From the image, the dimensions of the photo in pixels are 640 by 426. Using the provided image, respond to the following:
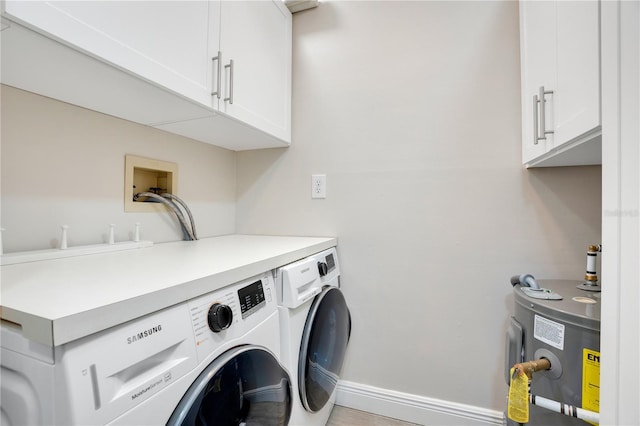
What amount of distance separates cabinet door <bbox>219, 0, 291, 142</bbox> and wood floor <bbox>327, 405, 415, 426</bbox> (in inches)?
57.6

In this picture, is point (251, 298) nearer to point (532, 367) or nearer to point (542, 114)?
point (532, 367)

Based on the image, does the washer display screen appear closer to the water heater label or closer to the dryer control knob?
the dryer control knob

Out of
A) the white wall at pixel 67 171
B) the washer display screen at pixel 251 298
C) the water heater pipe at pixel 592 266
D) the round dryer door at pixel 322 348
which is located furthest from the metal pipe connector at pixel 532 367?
the white wall at pixel 67 171

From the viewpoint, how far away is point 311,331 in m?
1.01

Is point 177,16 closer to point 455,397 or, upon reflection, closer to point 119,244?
A: point 119,244

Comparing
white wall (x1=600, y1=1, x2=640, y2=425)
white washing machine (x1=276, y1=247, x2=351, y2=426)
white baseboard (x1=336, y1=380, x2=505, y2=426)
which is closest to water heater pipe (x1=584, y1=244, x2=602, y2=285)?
white wall (x1=600, y1=1, x2=640, y2=425)

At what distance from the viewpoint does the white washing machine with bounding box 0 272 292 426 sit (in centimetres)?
39

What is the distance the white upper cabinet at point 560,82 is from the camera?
0.68 meters

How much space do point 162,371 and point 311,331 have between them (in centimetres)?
58

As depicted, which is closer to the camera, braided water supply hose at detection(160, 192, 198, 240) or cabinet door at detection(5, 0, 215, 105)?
cabinet door at detection(5, 0, 215, 105)

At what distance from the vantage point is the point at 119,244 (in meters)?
1.04

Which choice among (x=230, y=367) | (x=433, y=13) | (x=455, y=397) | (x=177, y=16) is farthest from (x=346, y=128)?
(x=455, y=397)

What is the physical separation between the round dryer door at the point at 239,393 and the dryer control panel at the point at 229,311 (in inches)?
1.7

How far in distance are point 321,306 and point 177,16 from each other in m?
1.12
